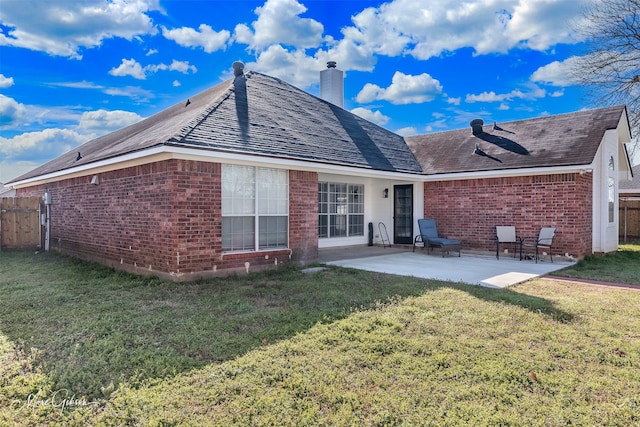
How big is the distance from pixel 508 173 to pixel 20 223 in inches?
684

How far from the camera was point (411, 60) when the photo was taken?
58.4 feet

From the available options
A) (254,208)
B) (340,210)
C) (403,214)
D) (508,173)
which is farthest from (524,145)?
(254,208)

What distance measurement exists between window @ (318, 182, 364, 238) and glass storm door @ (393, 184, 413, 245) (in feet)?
4.43

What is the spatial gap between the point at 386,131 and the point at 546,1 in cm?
724

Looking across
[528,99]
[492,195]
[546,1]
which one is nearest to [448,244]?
[492,195]

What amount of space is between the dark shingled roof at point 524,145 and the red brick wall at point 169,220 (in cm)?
631

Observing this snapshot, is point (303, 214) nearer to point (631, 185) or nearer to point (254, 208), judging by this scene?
point (254, 208)

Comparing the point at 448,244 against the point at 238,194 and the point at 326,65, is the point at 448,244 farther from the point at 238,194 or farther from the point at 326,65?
the point at 326,65

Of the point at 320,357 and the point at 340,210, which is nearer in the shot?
the point at 320,357

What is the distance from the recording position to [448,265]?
10.2 metres

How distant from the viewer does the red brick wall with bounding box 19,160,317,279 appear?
24.7ft

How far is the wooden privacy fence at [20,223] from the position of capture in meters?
14.0

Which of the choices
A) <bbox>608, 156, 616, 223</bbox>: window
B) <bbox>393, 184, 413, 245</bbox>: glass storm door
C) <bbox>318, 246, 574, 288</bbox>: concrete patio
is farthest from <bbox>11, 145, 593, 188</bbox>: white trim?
<bbox>608, 156, 616, 223</bbox>: window

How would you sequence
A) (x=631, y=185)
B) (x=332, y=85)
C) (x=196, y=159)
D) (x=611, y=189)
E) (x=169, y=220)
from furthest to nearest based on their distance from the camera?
(x=631, y=185), (x=332, y=85), (x=611, y=189), (x=196, y=159), (x=169, y=220)
